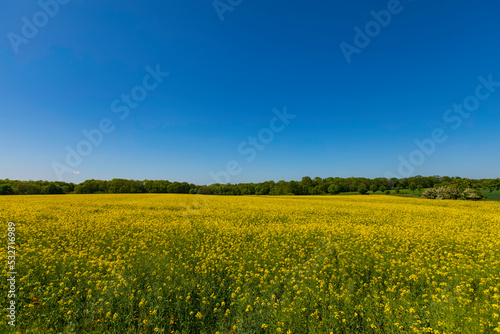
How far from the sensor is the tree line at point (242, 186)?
52575 millimetres

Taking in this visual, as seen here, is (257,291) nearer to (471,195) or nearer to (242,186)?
(471,195)

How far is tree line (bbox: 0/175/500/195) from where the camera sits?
52575 mm

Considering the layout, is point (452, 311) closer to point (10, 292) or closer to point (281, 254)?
point (281, 254)

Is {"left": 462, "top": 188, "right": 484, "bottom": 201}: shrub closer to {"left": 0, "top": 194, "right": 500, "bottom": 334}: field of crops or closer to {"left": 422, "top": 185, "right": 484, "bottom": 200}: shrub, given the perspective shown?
{"left": 422, "top": 185, "right": 484, "bottom": 200}: shrub

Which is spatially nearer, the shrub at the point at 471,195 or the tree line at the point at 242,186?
the shrub at the point at 471,195

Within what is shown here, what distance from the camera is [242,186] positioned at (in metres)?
77.4

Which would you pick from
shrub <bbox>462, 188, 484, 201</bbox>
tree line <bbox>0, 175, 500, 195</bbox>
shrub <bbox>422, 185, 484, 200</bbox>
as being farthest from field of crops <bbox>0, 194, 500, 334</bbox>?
tree line <bbox>0, 175, 500, 195</bbox>

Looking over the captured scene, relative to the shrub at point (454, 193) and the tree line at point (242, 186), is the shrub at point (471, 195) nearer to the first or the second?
the shrub at point (454, 193)

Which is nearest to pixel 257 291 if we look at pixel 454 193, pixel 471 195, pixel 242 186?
pixel 454 193

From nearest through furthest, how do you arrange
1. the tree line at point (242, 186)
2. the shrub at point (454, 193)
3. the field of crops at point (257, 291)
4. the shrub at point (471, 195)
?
the field of crops at point (257, 291) < the shrub at point (471, 195) < the shrub at point (454, 193) < the tree line at point (242, 186)

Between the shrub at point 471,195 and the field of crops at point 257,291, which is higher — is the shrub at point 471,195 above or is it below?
above

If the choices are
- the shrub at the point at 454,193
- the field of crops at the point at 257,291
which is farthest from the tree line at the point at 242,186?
the field of crops at the point at 257,291

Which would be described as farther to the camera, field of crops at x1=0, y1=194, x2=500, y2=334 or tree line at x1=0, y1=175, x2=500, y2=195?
tree line at x1=0, y1=175, x2=500, y2=195

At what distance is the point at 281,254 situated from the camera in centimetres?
722
